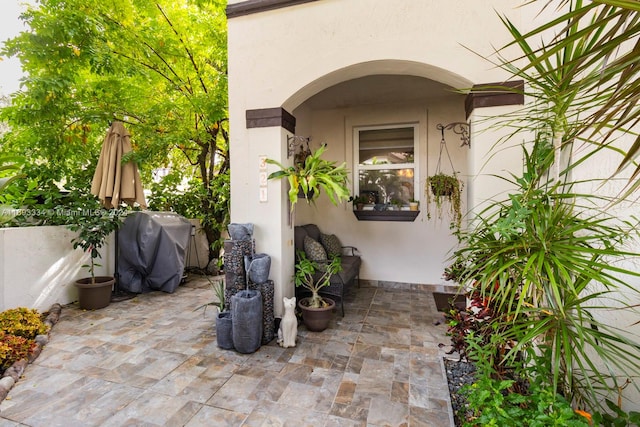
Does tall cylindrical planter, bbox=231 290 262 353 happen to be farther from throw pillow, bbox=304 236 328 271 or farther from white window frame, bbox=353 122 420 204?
white window frame, bbox=353 122 420 204

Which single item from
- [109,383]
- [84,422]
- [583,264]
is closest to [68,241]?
[109,383]

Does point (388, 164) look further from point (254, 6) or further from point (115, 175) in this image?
point (115, 175)

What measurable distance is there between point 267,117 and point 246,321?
211 cm

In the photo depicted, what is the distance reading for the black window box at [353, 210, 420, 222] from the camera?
188 inches

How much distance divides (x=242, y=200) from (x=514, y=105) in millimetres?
2836

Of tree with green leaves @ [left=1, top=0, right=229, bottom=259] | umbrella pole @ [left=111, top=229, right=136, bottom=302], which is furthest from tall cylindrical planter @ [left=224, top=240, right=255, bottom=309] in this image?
umbrella pole @ [left=111, top=229, right=136, bottom=302]

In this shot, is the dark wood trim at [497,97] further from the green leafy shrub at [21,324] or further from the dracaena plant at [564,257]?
the green leafy shrub at [21,324]

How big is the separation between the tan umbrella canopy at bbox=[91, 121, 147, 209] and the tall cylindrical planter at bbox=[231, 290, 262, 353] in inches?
94.7

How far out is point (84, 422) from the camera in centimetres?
190

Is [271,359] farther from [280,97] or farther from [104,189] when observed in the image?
[104,189]

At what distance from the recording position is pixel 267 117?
A: 3.24 metres

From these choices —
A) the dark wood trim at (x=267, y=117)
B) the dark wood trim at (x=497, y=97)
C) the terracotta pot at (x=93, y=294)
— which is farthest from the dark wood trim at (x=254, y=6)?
the terracotta pot at (x=93, y=294)

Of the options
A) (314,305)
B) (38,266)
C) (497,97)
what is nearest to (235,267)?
(314,305)

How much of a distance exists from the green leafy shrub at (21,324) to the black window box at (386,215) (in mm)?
4170
